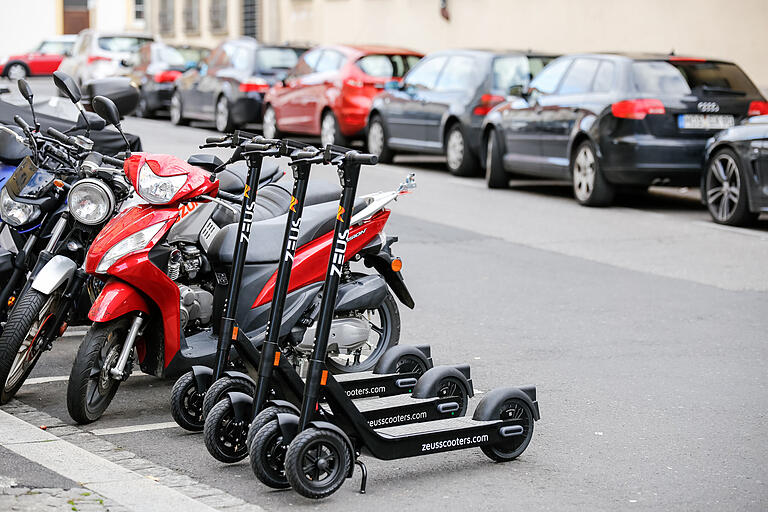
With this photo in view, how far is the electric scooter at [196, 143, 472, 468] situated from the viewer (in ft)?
16.8

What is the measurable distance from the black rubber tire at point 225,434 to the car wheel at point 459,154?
11897 millimetres

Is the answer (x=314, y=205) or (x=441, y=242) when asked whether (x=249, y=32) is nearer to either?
(x=441, y=242)

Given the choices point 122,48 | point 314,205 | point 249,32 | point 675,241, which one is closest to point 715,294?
point 675,241

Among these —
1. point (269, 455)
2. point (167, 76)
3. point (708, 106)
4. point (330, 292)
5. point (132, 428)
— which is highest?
point (330, 292)

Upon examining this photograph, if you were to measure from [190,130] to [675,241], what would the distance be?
12.9 metres

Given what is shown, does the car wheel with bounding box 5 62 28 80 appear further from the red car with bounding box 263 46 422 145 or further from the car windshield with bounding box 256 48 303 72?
the red car with bounding box 263 46 422 145

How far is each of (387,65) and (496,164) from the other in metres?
4.61

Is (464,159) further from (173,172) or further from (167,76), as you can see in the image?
(173,172)

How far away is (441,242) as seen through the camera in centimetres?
1184

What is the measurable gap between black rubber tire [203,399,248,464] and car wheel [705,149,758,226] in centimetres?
846

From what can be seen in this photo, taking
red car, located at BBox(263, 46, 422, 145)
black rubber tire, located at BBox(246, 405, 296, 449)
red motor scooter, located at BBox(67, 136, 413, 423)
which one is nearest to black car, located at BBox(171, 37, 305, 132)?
red car, located at BBox(263, 46, 422, 145)

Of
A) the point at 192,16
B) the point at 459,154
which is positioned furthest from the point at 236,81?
the point at 192,16

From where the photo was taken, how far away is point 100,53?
1193 inches

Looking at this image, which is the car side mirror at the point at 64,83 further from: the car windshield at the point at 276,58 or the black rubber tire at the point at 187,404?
the car windshield at the point at 276,58
